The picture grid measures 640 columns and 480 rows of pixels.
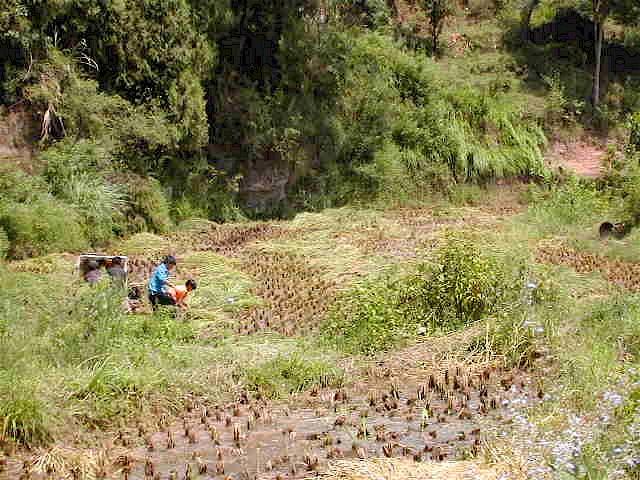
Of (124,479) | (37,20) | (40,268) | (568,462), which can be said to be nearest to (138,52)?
(37,20)

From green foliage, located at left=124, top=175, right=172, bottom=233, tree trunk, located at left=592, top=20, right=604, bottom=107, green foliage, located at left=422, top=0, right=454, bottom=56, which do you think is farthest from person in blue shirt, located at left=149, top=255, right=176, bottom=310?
tree trunk, located at left=592, top=20, right=604, bottom=107

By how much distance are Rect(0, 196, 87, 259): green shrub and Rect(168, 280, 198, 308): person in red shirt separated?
314 centimetres

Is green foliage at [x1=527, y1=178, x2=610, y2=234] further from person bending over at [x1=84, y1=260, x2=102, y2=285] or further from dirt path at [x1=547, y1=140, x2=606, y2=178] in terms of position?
person bending over at [x1=84, y1=260, x2=102, y2=285]

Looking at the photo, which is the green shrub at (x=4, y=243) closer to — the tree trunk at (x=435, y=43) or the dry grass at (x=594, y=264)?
the dry grass at (x=594, y=264)

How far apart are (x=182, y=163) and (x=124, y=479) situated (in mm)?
Result: 10949

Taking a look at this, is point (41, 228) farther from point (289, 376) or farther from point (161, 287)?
point (289, 376)

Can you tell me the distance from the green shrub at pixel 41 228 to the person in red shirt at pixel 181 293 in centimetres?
314

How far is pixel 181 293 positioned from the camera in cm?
905

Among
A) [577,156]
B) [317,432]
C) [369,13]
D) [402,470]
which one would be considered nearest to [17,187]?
[317,432]

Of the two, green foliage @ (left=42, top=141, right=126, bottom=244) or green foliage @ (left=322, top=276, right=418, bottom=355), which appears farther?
green foliage @ (left=42, top=141, right=126, bottom=244)

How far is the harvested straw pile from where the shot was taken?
471cm

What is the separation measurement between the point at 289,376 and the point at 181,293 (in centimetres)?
268

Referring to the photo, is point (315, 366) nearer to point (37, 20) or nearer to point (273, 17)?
point (37, 20)

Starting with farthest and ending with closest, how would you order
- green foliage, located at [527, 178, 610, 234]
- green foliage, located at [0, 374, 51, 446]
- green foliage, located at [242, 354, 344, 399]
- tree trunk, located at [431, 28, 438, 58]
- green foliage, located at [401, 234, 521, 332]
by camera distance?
tree trunk, located at [431, 28, 438, 58]
green foliage, located at [527, 178, 610, 234]
green foliage, located at [401, 234, 521, 332]
green foliage, located at [242, 354, 344, 399]
green foliage, located at [0, 374, 51, 446]
